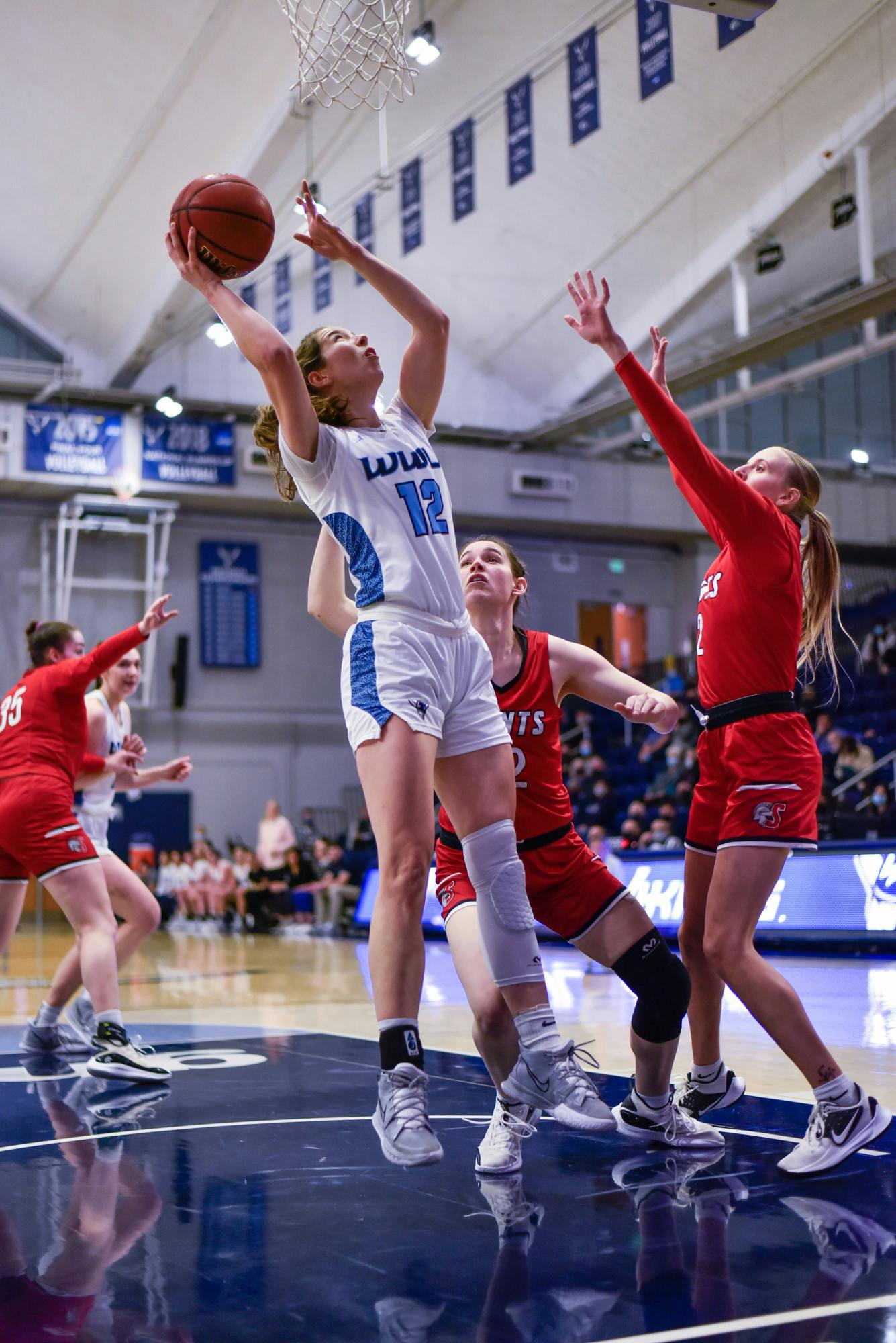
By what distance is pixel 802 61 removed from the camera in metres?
14.3

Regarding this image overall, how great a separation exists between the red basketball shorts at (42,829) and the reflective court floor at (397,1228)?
918 mm

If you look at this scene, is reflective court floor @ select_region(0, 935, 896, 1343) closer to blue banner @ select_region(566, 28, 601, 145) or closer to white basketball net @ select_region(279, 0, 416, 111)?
white basketball net @ select_region(279, 0, 416, 111)

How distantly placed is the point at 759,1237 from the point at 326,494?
6.31 ft

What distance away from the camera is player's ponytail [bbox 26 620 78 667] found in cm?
614

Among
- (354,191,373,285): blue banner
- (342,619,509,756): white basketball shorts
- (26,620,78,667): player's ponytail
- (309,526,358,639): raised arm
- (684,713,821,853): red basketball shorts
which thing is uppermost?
(354,191,373,285): blue banner

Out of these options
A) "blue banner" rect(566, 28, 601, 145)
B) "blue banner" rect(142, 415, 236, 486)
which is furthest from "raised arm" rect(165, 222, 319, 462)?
"blue banner" rect(142, 415, 236, 486)

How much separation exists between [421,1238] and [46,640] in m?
4.06

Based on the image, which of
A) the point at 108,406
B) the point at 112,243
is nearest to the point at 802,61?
the point at 112,243

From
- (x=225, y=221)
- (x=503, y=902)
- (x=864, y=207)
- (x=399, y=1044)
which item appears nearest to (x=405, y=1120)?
(x=399, y=1044)

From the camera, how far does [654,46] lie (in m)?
11.6

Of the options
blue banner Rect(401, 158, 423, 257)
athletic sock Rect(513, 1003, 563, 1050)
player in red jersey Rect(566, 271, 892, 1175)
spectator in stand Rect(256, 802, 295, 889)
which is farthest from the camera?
spectator in stand Rect(256, 802, 295, 889)

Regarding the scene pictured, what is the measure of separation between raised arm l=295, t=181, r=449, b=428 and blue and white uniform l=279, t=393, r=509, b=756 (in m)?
0.22

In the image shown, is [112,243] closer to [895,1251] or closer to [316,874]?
[316,874]

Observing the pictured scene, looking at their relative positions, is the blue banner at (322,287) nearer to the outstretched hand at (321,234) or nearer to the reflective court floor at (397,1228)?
the reflective court floor at (397,1228)
